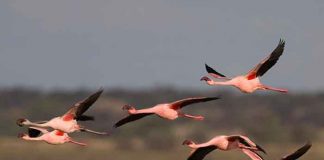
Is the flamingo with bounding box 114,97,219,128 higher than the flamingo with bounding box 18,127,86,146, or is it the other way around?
the flamingo with bounding box 18,127,86,146

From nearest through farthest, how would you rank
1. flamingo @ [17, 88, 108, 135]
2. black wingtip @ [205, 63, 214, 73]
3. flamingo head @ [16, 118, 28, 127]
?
1. flamingo head @ [16, 118, 28, 127]
2. flamingo @ [17, 88, 108, 135]
3. black wingtip @ [205, 63, 214, 73]

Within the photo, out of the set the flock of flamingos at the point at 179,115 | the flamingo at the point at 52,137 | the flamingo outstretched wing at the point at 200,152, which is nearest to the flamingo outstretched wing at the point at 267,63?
the flock of flamingos at the point at 179,115

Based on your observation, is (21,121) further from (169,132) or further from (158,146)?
(169,132)

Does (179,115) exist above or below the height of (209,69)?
below

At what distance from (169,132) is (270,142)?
7852mm

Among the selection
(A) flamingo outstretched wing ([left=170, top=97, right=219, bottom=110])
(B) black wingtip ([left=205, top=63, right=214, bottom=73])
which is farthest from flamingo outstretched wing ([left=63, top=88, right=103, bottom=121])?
(B) black wingtip ([left=205, top=63, right=214, bottom=73])

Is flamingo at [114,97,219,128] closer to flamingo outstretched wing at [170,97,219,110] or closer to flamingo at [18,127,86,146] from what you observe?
flamingo outstretched wing at [170,97,219,110]

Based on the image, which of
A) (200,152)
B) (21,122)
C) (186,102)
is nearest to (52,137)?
(21,122)

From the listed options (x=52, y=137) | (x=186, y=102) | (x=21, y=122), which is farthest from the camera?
(x=52, y=137)

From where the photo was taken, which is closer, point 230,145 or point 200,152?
A: point 230,145

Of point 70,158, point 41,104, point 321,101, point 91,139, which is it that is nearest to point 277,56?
point 70,158

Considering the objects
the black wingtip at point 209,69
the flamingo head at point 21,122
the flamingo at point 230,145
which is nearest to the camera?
the flamingo at point 230,145

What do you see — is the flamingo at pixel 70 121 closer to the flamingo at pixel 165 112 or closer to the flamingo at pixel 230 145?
the flamingo at pixel 165 112

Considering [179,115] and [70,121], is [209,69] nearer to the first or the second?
[179,115]
